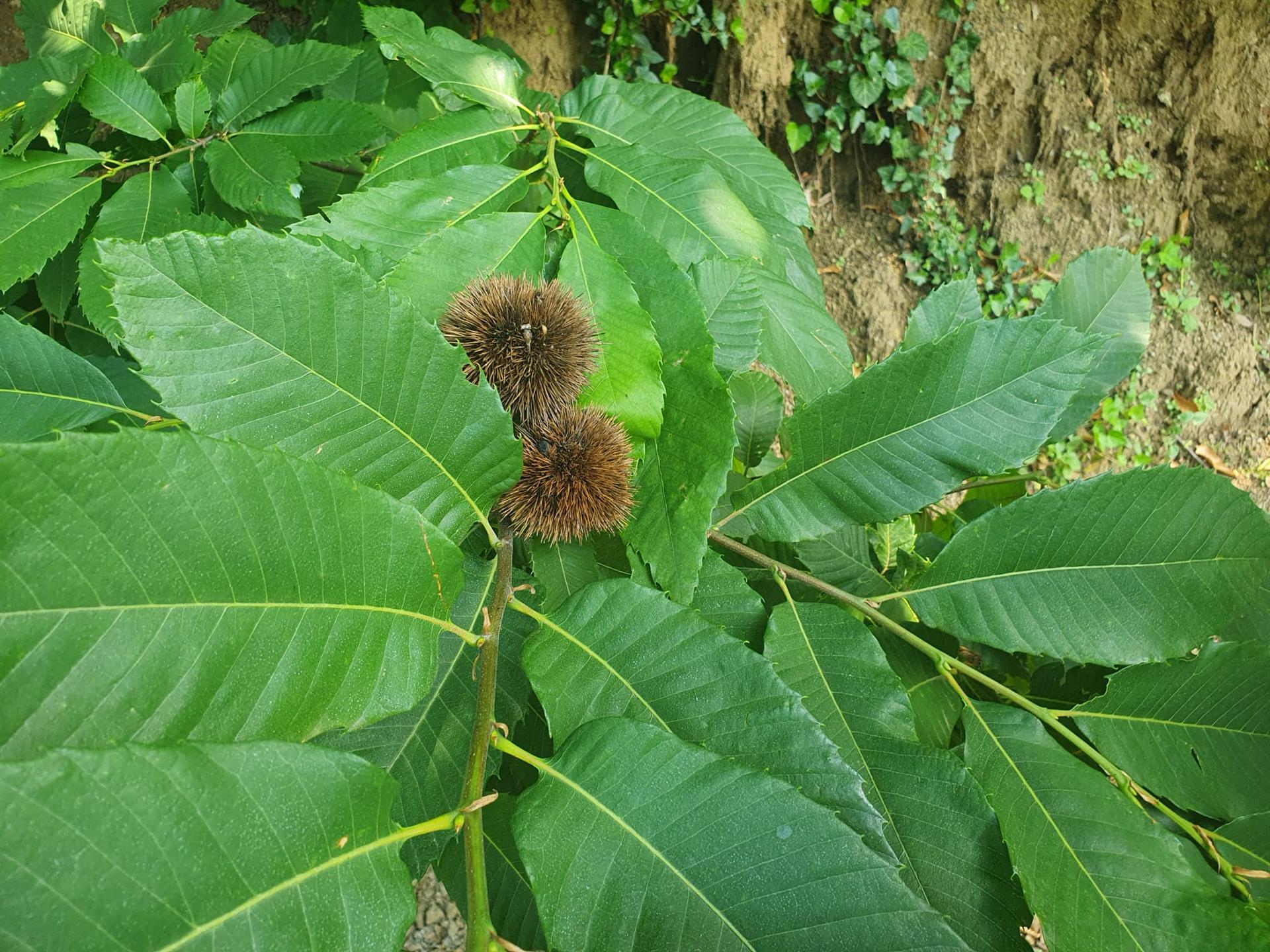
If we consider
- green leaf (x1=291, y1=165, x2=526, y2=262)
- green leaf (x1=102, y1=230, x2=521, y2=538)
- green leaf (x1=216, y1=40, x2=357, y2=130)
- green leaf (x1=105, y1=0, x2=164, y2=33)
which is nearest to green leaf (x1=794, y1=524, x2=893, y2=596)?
green leaf (x1=102, y1=230, x2=521, y2=538)

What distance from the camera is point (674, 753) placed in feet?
1.95

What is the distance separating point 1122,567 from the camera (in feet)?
2.73

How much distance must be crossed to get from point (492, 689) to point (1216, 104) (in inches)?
135

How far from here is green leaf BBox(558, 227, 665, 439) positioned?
2.64 ft

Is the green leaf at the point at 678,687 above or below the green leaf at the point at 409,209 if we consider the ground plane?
below

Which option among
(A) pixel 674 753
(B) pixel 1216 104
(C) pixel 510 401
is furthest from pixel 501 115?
(B) pixel 1216 104

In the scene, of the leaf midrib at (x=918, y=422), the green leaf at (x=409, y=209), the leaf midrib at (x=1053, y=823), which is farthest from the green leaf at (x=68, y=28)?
the leaf midrib at (x=1053, y=823)

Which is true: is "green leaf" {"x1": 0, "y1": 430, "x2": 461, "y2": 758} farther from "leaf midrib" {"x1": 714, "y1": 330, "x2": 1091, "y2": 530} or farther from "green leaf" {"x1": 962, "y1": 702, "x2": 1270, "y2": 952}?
"green leaf" {"x1": 962, "y1": 702, "x2": 1270, "y2": 952}

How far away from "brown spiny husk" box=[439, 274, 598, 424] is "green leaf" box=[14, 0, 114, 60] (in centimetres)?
125

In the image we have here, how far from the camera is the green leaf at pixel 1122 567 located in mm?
810

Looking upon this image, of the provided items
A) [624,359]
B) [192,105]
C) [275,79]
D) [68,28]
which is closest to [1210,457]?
[624,359]

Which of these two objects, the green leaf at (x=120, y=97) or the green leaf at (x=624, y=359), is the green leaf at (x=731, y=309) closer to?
the green leaf at (x=624, y=359)

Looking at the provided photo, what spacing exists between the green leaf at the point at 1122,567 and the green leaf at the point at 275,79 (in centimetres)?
128

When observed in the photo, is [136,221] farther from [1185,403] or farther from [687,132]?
[1185,403]
